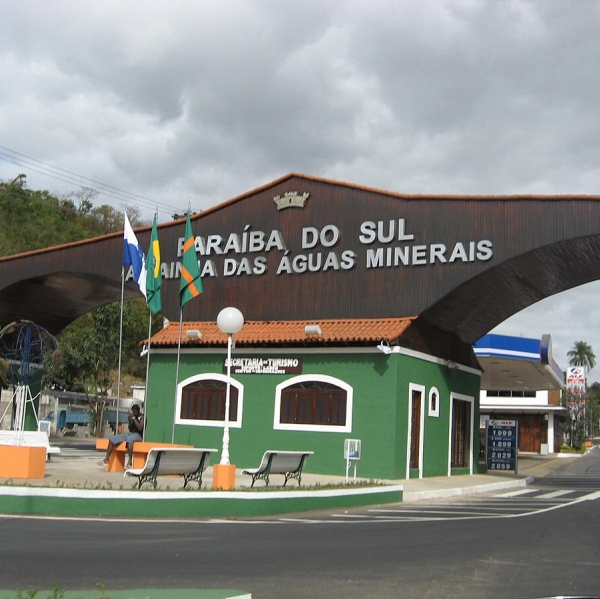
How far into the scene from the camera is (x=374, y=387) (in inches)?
835

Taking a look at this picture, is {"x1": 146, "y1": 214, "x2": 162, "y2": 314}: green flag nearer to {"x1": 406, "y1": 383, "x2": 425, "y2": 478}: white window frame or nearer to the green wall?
the green wall

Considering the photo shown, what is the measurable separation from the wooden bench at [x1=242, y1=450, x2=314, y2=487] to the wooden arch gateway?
20.7ft

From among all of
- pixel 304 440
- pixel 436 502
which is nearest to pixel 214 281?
pixel 304 440

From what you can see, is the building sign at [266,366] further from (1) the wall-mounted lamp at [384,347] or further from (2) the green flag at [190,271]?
(1) the wall-mounted lamp at [384,347]

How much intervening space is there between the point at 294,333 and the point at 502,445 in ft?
31.2

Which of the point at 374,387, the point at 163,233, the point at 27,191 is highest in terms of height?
the point at 27,191

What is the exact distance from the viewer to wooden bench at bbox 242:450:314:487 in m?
15.0

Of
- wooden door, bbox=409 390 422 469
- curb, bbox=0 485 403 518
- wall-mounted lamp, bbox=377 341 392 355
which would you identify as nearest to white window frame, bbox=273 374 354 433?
wall-mounted lamp, bbox=377 341 392 355

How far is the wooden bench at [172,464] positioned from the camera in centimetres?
1365

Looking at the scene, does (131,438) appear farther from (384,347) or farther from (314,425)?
(384,347)

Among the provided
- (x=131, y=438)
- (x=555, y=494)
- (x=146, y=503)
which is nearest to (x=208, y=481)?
(x=131, y=438)

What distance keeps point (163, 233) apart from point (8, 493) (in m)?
15.7

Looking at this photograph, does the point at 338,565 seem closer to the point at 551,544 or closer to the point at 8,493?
the point at 551,544

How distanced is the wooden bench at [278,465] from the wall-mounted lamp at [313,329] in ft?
19.0
